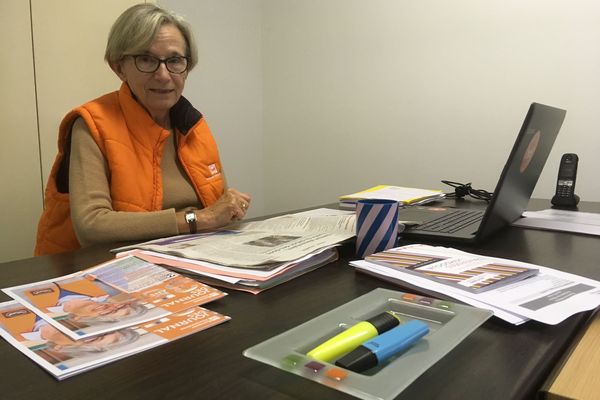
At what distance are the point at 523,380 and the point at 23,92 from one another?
6.10 ft

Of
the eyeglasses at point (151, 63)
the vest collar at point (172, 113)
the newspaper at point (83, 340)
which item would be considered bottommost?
the newspaper at point (83, 340)

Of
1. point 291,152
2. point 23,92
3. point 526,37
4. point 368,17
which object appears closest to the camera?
point 23,92

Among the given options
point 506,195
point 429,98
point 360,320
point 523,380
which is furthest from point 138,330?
point 429,98

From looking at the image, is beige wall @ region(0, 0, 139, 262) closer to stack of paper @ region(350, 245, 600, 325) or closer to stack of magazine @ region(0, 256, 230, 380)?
stack of magazine @ region(0, 256, 230, 380)

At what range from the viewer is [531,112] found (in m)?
0.86

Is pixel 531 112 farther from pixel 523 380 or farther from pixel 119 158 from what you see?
pixel 119 158

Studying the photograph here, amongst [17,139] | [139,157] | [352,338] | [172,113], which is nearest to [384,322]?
[352,338]

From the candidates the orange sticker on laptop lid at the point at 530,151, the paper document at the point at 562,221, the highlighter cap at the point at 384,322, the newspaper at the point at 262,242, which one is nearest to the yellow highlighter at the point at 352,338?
the highlighter cap at the point at 384,322

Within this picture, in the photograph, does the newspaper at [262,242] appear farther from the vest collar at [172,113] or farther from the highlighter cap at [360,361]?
the vest collar at [172,113]

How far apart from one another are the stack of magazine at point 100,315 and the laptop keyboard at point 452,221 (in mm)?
587

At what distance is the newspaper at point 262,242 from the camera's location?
80 centimetres

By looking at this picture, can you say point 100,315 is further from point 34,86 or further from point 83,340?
point 34,86

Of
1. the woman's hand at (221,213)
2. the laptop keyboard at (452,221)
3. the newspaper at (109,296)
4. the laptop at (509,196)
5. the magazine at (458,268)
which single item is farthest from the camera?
the woman's hand at (221,213)

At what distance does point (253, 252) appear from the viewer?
833 millimetres
